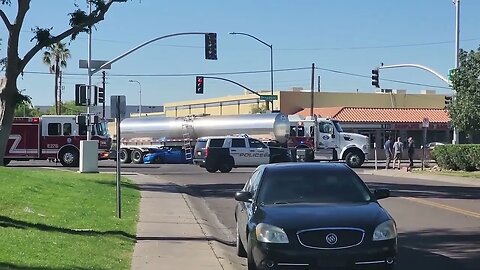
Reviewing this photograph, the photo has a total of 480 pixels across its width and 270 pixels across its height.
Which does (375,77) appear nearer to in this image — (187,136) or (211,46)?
(211,46)

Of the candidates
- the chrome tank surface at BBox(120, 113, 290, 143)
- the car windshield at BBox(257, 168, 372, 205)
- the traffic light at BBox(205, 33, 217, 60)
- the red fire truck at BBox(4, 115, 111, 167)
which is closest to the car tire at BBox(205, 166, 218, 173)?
the traffic light at BBox(205, 33, 217, 60)

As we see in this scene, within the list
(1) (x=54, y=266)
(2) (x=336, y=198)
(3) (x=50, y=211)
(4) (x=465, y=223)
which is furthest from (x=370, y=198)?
(3) (x=50, y=211)

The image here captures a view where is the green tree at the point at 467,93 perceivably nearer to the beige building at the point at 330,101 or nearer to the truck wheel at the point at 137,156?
the truck wheel at the point at 137,156

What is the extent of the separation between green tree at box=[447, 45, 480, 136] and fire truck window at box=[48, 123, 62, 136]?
2175cm

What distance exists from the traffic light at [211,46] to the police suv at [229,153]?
460cm

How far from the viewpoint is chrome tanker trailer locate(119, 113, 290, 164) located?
44719 millimetres

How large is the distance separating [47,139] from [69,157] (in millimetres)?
1684

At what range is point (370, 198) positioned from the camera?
31.9 ft

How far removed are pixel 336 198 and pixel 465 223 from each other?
7.16 metres

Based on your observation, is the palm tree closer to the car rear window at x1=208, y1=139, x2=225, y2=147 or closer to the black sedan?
the car rear window at x1=208, y1=139, x2=225, y2=147

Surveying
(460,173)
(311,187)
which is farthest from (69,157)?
(311,187)

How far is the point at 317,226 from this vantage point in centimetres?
846

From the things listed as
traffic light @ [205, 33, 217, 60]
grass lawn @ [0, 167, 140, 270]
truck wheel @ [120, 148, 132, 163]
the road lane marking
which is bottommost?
truck wheel @ [120, 148, 132, 163]

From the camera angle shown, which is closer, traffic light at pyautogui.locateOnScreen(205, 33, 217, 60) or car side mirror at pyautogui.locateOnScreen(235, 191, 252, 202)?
car side mirror at pyautogui.locateOnScreen(235, 191, 252, 202)
